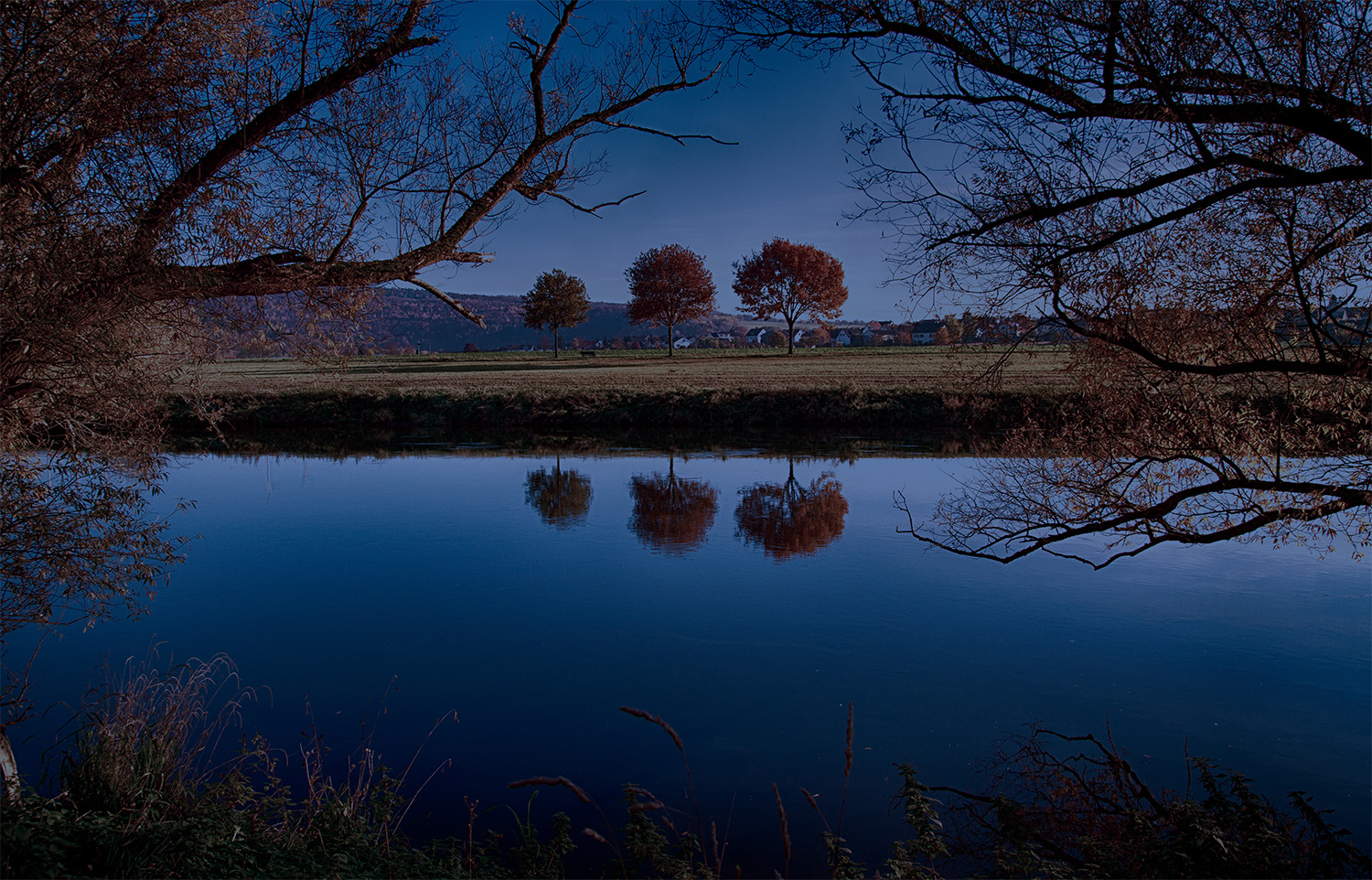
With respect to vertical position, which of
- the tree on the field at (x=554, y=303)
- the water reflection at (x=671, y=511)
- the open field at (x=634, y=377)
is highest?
the tree on the field at (x=554, y=303)

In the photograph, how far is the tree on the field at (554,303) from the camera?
183ft

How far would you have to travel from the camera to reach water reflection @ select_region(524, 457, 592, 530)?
13.6 m

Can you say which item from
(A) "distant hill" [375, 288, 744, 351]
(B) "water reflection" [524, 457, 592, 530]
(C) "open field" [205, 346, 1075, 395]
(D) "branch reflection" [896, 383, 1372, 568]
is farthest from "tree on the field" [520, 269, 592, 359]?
(D) "branch reflection" [896, 383, 1372, 568]

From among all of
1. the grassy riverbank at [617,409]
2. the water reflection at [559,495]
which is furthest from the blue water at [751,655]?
the grassy riverbank at [617,409]

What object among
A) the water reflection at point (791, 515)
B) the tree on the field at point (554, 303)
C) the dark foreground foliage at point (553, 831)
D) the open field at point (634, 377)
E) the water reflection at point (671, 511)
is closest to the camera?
the dark foreground foliage at point (553, 831)

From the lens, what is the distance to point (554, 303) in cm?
5581

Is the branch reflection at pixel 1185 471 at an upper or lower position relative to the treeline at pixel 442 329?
lower

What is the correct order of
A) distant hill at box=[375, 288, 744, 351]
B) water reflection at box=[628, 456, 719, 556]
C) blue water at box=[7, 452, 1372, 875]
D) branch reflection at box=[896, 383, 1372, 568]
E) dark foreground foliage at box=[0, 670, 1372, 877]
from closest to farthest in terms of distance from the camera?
dark foreground foliage at box=[0, 670, 1372, 877] → branch reflection at box=[896, 383, 1372, 568] → blue water at box=[7, 452, 1372, 875] → water reflection at box=[628, 456, 719, 556] → distant hill at box=[375, 288, 744, 351]

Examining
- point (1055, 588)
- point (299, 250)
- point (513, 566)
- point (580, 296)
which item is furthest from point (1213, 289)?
point (580, 296)

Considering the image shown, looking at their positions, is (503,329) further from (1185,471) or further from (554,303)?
(1185,471)

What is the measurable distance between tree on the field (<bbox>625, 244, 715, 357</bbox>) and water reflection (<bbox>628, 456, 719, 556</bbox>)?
40.9 meters

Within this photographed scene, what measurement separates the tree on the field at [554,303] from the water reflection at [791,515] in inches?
1651

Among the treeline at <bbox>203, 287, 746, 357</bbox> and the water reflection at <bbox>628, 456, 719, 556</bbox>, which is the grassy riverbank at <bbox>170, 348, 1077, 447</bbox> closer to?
the treeline at <bbox>203, 287, 746, 357</bbox>

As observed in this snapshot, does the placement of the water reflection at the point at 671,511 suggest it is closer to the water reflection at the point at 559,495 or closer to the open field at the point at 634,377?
the water reflection at the point at 559,495
